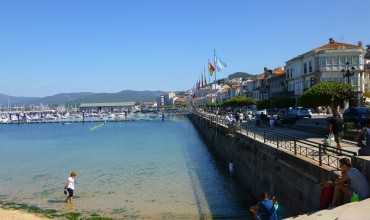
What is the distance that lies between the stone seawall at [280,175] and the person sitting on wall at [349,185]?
2.76 m

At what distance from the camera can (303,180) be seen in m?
16.6

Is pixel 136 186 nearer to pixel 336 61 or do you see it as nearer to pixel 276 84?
pixel 336 61

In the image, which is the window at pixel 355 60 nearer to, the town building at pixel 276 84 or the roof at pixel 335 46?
the roof at pixel 335 46

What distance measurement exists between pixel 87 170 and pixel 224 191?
52.3 ft

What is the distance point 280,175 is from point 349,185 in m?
9.64

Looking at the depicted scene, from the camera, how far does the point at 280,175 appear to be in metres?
20.2

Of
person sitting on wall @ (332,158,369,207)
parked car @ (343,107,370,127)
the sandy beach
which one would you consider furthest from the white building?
person sitting on wall @ (332,158,369,207)

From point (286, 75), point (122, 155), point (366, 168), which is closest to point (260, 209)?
point (366, 168)

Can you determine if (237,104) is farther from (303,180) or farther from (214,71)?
(303,180)

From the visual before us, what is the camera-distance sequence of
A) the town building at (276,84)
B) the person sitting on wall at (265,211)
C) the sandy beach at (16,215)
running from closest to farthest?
the person sitting on wall at (265,211) < the sandy beach at (16,215) < the town building at (276,84)

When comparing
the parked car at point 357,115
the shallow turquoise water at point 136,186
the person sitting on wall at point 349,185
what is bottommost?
the shallow turquoise water at point 136,186

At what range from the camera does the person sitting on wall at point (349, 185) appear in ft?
34.7

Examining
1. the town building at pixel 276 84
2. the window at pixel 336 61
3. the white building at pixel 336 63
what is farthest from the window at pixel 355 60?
the town building at pixel 276 84

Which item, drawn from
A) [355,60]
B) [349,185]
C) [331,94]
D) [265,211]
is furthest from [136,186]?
[355,60]
